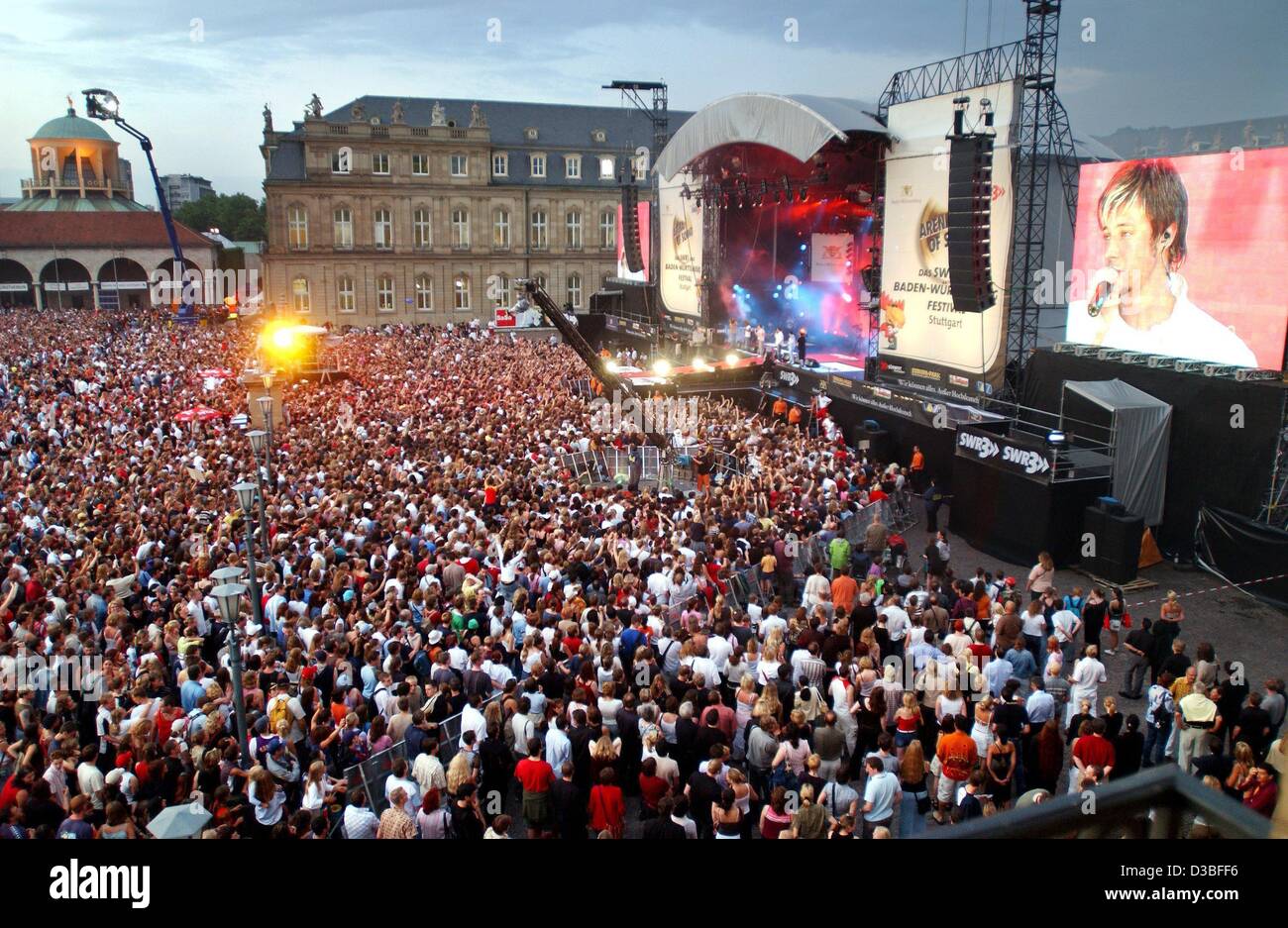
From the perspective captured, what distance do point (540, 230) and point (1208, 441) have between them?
51.6 m

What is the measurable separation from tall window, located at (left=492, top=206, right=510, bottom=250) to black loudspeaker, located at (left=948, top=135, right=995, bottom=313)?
4494cm

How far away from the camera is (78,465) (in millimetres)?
18219

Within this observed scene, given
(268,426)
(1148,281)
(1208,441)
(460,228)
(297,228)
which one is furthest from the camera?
(460,228)

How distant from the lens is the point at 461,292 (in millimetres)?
60625

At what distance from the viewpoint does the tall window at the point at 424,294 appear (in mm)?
59781

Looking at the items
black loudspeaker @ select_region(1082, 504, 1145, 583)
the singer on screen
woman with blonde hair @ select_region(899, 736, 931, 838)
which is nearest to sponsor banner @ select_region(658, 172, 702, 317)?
the singer on screen

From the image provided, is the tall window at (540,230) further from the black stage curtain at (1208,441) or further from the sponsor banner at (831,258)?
the black stage curtain at (1208,441)

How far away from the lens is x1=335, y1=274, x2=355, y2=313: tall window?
58000 mm

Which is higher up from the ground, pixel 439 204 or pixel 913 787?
pixel 439 204

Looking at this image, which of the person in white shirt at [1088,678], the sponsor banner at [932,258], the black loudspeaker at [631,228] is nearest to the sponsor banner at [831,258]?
the sponsor banner at [932,258]

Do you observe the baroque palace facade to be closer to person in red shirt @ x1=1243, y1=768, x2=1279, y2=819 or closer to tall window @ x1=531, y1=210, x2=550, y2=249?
tall window @ x1=531, y1=210, x2=550, y2=249

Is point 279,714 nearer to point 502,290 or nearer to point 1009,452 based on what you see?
point 1009,452

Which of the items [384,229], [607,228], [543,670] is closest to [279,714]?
[543,670]
